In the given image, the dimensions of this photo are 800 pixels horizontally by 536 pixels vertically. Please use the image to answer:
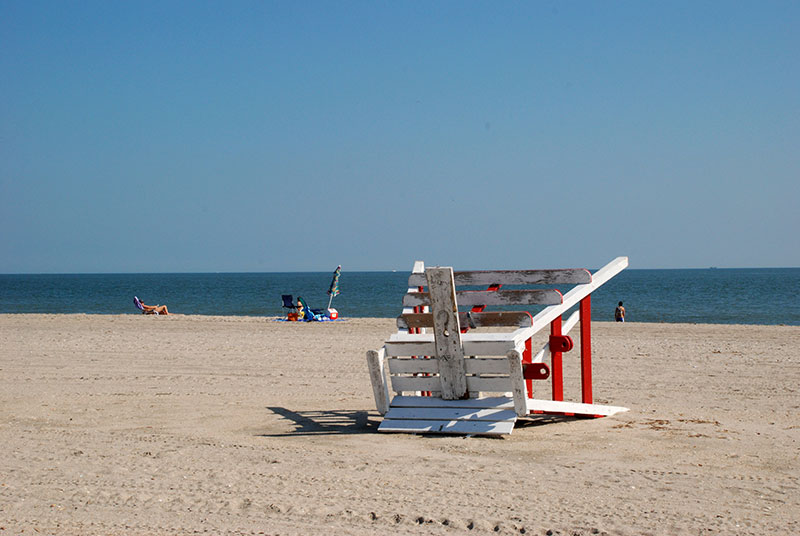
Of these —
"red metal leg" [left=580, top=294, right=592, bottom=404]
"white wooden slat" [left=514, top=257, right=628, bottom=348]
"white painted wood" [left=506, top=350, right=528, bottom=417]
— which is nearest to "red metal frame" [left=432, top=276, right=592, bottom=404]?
"red metal leg" [left=580, top=294, right=592, bottom=404]

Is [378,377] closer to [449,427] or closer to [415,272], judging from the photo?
[449,427]

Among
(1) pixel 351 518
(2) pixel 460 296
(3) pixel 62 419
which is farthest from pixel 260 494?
(3) pixel 62 419

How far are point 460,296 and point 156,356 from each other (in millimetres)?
7996

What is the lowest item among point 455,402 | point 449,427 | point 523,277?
point 449,427

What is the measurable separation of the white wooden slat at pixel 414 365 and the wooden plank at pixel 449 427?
44cm

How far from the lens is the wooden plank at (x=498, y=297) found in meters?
6.84

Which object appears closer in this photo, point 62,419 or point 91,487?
point 91,487

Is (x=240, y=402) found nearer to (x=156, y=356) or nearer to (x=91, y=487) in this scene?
(x=91, y=487)

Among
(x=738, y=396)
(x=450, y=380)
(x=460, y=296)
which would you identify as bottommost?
(x=738, y=396)

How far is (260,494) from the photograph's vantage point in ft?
15.7

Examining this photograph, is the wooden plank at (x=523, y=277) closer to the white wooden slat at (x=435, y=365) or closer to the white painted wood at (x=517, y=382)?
the white wooden slat at (x=435, y=365)

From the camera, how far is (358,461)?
222 inches

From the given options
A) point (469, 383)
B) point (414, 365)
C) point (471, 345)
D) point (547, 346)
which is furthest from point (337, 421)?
point (547, 346)

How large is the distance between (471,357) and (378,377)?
0.85 meters
